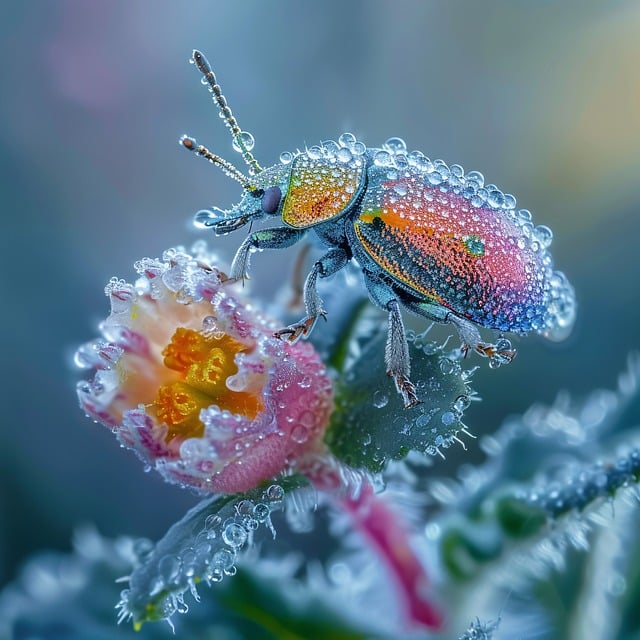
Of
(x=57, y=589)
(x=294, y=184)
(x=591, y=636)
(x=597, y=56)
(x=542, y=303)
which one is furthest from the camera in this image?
(x=597, y=56)

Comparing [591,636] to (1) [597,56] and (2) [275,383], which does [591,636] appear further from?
(1) [597,56]

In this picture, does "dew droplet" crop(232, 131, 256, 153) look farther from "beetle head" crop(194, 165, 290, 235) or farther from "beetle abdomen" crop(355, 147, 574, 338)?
"beetle abdomen" crop(355, 147, 574, 338)

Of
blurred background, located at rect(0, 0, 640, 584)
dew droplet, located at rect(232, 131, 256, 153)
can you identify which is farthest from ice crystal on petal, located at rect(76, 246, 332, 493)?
blurred background, located at rect(0, 0, 640, 584)

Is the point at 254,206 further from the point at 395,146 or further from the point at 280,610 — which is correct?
the point at 280,610

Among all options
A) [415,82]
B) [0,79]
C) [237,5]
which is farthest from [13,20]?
[415,82]

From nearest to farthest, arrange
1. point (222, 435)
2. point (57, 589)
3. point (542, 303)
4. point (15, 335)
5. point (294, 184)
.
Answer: point (222, 435) → point (542, 303) → point (294, 184) → point (57, 589) → point (15, 335)

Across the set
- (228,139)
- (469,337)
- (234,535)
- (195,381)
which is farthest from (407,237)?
(228,139)
